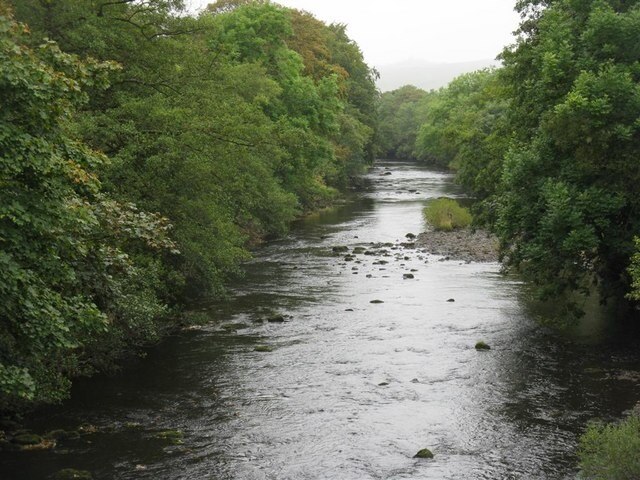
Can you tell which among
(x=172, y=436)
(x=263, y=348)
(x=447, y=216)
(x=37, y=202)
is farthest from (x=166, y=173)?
(x=447, y=216)

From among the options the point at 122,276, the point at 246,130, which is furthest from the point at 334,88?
the point at 122,276

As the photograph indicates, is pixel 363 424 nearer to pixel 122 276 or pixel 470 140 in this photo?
pixel 122 276

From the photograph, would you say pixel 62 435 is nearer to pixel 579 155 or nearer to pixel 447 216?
pixel 579 155

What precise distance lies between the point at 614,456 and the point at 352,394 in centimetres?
733

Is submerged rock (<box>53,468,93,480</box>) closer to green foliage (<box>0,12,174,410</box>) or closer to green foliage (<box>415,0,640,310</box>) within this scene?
green foliage (<box>0,12,174,410</box>)

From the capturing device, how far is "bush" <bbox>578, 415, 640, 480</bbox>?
10602 millimetres

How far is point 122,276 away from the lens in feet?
51.9

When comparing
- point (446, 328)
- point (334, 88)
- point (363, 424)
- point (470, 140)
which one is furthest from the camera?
point (334, 88)

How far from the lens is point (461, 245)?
4041 cm

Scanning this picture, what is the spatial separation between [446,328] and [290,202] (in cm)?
1721

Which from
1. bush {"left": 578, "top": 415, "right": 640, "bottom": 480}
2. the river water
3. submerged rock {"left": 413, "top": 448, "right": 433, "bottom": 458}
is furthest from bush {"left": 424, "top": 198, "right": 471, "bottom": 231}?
bush {"left": 578, "top": 415, "right": 640, "bottom": 480}

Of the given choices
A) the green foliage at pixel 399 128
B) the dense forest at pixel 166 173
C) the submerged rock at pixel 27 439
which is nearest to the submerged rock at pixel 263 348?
the dense forest at pixel 166 173

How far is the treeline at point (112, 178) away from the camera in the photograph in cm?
1017

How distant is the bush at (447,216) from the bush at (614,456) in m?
34.7
